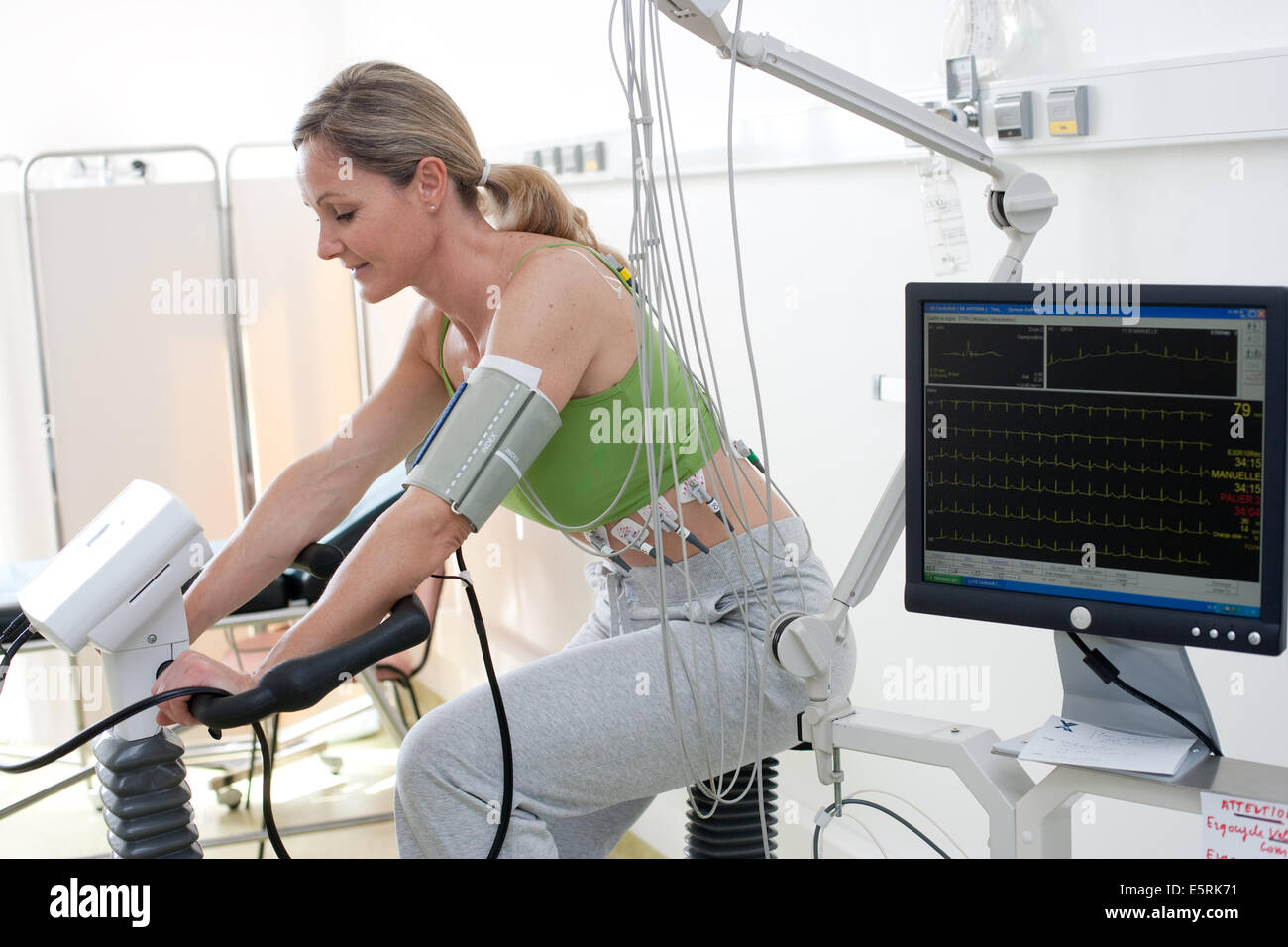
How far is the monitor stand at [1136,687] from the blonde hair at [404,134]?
2.50ft

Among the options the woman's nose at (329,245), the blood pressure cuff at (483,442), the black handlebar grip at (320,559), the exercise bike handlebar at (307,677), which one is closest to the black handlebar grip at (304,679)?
the exercise bike handlebar at (307,677)

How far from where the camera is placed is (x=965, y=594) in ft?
3.83

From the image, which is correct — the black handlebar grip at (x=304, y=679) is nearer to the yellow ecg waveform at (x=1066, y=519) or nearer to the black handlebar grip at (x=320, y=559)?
the black handlebar grip at (x=320, y=559)

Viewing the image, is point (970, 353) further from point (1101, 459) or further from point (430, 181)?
point (430, 181)

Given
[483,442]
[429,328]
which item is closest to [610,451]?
[483,442]

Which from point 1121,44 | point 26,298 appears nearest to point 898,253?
point 1121,44

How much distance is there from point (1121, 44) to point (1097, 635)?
0.79m

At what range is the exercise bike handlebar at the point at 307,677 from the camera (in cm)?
108

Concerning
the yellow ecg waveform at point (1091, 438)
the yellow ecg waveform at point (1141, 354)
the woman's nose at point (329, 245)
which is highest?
the woman's nose at point (329, 245)

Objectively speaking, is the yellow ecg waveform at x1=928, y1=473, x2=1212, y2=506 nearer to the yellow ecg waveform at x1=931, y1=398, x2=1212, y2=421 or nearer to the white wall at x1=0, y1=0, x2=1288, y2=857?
the yellow ecg waveform at x1=931, y1=398, x2=1212, y2=421

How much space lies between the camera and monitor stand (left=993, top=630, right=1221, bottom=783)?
3.58ft

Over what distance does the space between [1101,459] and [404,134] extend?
829 millimetres

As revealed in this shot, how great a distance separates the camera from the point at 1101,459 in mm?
1085

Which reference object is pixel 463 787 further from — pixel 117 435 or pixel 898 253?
pixel 117 435
